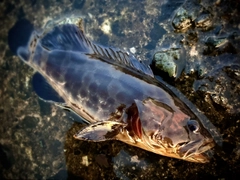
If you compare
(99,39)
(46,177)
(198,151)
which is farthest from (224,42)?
(46,177)

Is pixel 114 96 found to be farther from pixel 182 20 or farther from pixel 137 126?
pixel 182 20

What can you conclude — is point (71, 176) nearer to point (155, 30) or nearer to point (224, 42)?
point (155, 30)

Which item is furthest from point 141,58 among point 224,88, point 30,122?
point 30,122

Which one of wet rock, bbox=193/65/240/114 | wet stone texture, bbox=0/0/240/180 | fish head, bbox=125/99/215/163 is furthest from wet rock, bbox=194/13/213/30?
fish head, bbox=125/99/215/163

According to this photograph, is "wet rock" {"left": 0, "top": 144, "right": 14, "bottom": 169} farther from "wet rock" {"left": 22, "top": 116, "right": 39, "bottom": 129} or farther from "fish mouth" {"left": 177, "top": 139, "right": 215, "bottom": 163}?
"fish mouth" {"left": 177, "top": 139, "right": 215, "bottom": 163}

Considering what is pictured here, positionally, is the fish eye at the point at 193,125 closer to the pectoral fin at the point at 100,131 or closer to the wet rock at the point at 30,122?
the pectoral fin at the point at 100,131

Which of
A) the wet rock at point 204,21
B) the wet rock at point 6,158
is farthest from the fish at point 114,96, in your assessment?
the wet rock at point 6,158

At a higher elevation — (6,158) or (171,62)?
(171,62)
